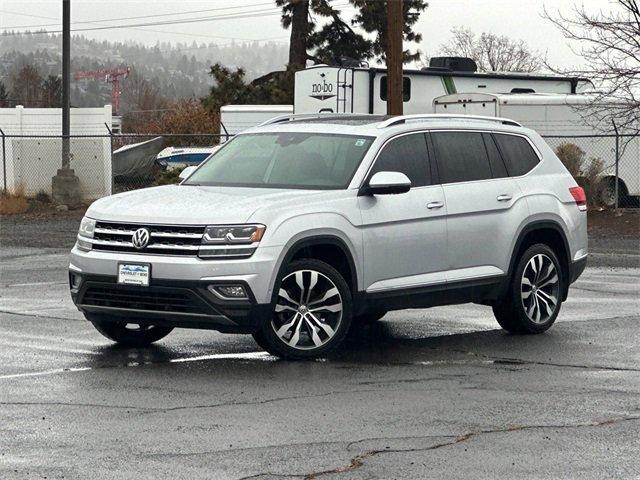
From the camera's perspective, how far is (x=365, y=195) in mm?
10609

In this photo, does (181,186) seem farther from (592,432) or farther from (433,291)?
(592,432)

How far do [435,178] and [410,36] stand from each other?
43109mm

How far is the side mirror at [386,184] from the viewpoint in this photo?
34.4ft

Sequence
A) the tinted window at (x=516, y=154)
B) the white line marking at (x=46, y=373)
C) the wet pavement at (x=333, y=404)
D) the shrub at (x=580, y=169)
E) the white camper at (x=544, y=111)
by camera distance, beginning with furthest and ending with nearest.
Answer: the white camper at (x=544, y=111) → the shrub at (x=580, y=169) → the tinted window at (x=516, y=154) → the white line marking at (x=46, y=373) → the wet pavement at (x=333, y=404)

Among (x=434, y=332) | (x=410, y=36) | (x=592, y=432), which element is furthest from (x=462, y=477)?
(x=410, y=36)

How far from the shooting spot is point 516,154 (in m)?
12.2

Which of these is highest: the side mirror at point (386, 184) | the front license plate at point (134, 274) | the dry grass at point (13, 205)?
the side mirror at point (386, 184)

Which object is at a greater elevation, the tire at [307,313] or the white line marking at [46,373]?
the tire at [307,313]

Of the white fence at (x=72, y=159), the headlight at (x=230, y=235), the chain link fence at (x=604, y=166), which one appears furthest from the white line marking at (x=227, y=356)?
the white fence at (x=72, y=159)

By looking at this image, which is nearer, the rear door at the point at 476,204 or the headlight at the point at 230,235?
the headlight at the point at 230,235

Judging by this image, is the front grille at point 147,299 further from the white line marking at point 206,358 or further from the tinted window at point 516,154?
the tinted window at point 516,154

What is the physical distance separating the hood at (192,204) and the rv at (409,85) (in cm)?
2123

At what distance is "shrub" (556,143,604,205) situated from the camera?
2966cm

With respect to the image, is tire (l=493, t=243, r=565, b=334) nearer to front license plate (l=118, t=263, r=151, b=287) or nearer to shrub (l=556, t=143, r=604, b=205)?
front license plate (l=118, t=263, r=151, b=287)
